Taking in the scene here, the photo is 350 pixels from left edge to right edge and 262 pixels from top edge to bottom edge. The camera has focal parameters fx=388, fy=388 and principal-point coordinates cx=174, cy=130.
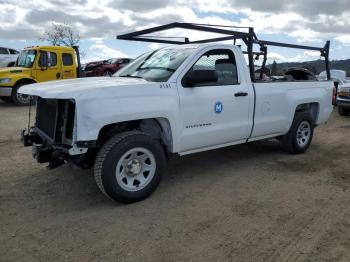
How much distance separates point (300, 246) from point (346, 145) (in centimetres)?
488

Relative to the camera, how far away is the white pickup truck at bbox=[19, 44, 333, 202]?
4109mm

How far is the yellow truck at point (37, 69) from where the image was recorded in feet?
45.3

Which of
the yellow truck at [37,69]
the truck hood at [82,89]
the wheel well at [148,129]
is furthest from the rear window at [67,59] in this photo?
→ the wheel well at [148,129]

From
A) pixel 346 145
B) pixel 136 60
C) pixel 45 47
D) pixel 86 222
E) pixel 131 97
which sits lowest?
pixel 86 222

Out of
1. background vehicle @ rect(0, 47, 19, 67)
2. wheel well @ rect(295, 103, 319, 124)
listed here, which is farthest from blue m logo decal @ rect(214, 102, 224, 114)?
background vehicle @ rect(0, 47, 19, 67)

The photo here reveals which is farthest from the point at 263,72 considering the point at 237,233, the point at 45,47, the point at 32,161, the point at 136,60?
the point at 45,47

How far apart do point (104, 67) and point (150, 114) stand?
60.1 ft

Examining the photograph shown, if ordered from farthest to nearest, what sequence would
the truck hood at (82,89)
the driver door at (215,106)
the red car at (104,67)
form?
the red car at (104,67) → the driver door at (215,106) → the truck hood at (82,89)

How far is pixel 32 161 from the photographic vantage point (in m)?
6.19

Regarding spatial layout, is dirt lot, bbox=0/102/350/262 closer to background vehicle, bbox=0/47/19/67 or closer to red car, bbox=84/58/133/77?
background vehicle, bbox=0/47/19/67

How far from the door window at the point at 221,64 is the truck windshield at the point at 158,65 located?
0.24m

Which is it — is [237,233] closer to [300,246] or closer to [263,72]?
[300,246]

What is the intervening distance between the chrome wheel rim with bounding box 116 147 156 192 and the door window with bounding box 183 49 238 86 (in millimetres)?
1352

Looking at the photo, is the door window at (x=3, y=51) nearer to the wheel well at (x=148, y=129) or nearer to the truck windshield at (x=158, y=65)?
the truck windshield at (x=158, y=65)
